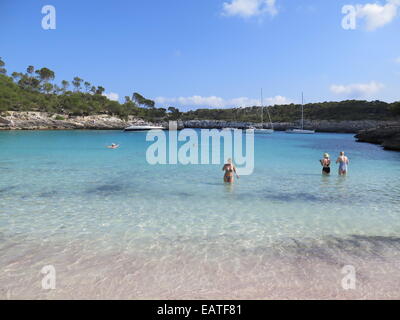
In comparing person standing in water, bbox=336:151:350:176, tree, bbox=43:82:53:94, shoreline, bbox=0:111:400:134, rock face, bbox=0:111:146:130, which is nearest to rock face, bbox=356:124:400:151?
person standing in water, bbox=336:151:350:176

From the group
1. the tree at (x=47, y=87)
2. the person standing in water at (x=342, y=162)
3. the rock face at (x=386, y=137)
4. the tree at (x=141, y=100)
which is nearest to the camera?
the person standing in water at (x=342, y=162)

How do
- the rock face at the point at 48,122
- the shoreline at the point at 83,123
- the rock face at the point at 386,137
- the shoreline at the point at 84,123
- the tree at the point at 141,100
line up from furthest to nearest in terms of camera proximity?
the tree at the point at 141,100 → the shoreline at the point at 83,123 → the shoreline at the point at 84,123 → the rock face at the point at 48,122 → the rock face at the point at 386,137

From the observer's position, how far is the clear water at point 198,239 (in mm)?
4488

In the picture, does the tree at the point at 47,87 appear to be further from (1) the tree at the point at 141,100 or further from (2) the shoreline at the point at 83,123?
(1) the tree at the point at 141,100

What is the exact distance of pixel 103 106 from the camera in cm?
12188

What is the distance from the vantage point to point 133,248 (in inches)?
234

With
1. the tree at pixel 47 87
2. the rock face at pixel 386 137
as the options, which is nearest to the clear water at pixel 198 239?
the rock face at pixel 386 137

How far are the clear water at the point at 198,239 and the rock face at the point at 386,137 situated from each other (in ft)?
75.0

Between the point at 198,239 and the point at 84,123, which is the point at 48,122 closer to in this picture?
the point at 84,123

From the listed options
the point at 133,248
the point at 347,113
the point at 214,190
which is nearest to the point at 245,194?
the point at 214,190

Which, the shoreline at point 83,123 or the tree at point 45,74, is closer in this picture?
the shoreline at point 83,123

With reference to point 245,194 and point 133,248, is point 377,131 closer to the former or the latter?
point 245,194
